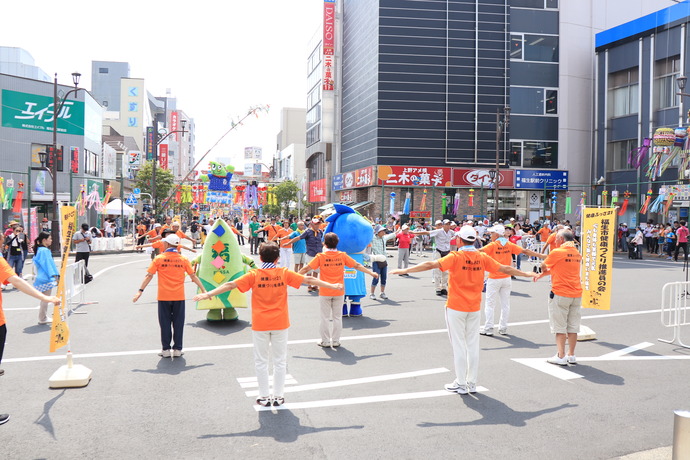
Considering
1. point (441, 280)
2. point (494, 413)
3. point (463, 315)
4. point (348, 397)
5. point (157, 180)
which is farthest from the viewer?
point (157, 180)

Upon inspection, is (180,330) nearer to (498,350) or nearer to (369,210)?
(498,350)

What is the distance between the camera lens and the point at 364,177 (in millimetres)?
42188

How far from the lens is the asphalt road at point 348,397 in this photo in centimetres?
486

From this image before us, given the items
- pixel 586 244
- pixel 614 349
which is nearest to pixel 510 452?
pixel 614 349

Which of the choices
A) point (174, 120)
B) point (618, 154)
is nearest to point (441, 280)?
point (618, 154)

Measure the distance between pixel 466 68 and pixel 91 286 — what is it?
31.7 meters

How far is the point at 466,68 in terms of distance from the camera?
131 feet

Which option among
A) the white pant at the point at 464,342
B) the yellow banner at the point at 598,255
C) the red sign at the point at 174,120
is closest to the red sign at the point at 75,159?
the yellow banner at the point at 598,255

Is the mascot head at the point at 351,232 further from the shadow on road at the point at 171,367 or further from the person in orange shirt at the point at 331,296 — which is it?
the shadow on road at the point at 171,367

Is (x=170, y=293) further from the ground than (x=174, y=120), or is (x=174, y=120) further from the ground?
(x=174, y=120)

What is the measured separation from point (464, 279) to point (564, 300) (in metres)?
1.99

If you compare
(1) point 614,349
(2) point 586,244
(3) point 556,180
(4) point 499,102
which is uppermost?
(4) point 499,102

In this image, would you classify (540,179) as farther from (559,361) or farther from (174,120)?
(174,120)

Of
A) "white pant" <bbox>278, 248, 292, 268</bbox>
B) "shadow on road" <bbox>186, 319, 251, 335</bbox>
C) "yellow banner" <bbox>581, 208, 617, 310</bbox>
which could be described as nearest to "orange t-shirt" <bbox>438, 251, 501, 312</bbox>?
"yellow banner" <bbox>581, 208, 617, 310</bbox>
